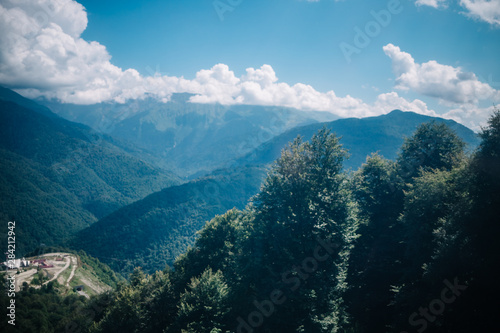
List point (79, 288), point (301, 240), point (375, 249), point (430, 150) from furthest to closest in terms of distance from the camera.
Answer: point (79, 288), point (430, 150), point (375, 249), point (301, 240)

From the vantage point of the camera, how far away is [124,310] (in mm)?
24938

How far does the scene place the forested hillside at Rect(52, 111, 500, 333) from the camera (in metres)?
13.9

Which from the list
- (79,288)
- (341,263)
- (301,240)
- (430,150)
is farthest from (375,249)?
(79,288)

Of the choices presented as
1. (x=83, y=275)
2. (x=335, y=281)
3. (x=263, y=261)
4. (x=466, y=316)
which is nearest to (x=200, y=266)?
(x=263, y=261)

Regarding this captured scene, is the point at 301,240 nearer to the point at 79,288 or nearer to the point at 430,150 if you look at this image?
the point at 430,150

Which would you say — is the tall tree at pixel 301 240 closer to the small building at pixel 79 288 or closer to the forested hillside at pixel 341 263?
the forested hillside at pixel 341 263

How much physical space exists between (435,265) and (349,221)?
6001 millimetres

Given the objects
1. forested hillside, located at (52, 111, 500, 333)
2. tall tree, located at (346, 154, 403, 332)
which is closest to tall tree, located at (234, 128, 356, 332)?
forested hillside, located at (52, 111, 500, 333)

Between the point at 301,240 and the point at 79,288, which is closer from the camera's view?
the point at 301,240

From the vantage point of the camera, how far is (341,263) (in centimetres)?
1659

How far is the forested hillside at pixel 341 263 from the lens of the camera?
1391 centimetres

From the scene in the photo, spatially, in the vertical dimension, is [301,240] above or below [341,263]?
above

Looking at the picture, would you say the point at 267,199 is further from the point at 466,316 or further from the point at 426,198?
the point at 426,198

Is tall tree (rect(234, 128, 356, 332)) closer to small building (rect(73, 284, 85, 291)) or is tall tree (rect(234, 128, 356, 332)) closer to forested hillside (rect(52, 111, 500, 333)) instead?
forested hillside (rect(52, 111, 500, 333))
